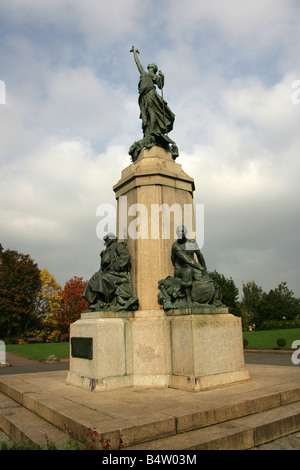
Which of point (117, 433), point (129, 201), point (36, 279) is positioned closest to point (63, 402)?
point (117, 433)

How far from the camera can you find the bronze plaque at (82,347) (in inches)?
306

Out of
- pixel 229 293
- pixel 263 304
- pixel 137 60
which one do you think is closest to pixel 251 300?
pixel 263 304

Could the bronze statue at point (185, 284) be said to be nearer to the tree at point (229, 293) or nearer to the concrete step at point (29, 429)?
the concrete step at point (29, 429)

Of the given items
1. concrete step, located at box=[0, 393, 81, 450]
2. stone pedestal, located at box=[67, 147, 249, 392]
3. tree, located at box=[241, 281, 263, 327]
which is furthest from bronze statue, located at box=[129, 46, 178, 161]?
tree, located at box=[241, 281, 263, 327]

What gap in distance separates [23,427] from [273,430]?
3832mm

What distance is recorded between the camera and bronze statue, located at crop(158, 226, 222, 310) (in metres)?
8.21

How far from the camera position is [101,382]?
7387 mm

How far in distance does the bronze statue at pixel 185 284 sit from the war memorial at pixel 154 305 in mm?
23

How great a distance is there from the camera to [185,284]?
8.20 meters

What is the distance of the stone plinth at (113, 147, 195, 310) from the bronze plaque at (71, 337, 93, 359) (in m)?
1.54

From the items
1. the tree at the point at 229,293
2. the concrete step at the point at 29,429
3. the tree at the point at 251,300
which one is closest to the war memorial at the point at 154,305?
the concrete step at the point at 29,429

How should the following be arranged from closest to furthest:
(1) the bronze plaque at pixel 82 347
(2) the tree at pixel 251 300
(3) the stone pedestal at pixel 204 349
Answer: (3) the stone pedestal at pixel 204 349 → (1) the bronze plaque at pixel 82 347 → (2) the tree at pixel 251 300

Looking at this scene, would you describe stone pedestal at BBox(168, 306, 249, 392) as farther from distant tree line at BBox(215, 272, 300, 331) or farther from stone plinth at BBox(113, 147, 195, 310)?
distant tree line at BBox(215, 272, 300, 331)
